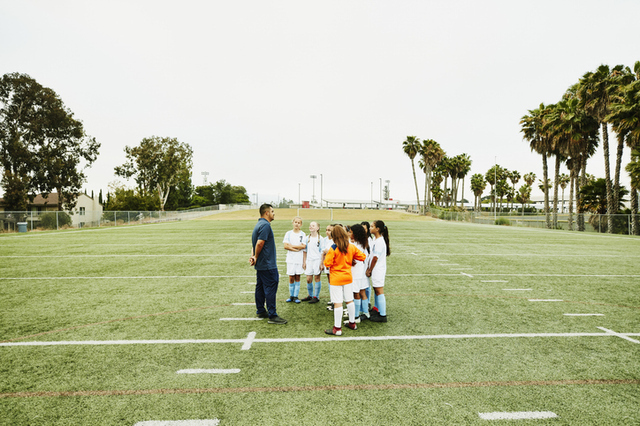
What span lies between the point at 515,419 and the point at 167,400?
3.52 m

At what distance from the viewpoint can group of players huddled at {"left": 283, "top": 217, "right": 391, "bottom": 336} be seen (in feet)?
17.7

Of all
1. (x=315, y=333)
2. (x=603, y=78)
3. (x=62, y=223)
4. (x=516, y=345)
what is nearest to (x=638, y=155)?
(x=603, y=78)

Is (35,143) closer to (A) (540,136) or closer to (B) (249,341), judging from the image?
(B) (249,341)

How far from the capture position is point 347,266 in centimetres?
541

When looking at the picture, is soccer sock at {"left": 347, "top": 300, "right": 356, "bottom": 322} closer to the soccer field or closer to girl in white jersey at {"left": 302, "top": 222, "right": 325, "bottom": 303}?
the soccer field

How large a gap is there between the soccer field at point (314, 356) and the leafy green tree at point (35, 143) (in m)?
40.2

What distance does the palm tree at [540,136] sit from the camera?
3959 centimetres

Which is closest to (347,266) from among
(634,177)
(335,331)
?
(335,331)

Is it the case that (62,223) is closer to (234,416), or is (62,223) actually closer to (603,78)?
(234,416)

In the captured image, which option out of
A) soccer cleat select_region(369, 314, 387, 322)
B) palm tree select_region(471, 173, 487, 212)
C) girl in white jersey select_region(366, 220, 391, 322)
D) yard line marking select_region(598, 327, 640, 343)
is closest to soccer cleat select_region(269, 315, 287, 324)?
soccer cleat select_region(369, 314, 387, 322)

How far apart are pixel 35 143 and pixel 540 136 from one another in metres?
60.0

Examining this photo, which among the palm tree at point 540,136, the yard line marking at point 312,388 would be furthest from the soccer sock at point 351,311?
the palm tree at point 540,136

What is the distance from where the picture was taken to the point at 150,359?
185 inches

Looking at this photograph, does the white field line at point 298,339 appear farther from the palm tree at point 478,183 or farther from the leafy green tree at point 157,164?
the palm tree at point 478,183
